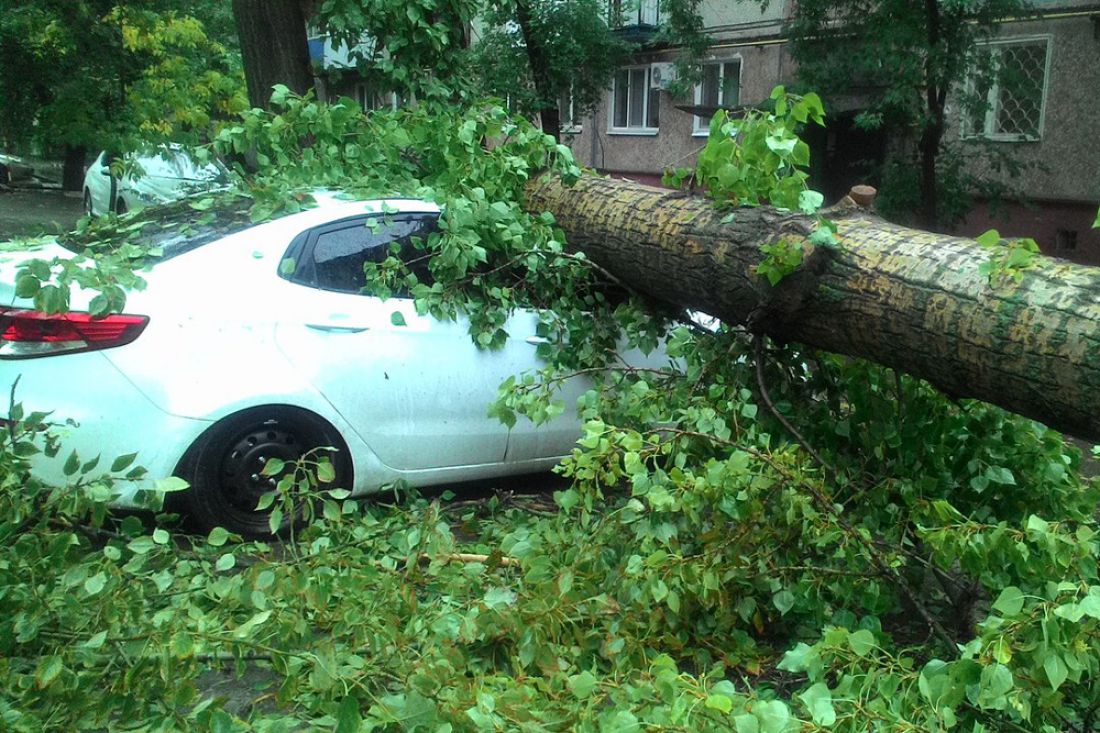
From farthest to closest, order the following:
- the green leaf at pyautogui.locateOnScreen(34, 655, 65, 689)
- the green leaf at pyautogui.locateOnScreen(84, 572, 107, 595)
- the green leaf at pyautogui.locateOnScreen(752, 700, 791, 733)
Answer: the green leaf at pyautogui.locateOnScreen(84, 572, 107, 595)
the green leaf at pyautogui.locateOnScreen(34, 655, 65, 689)
the green leaf at pyautogui.locateOnScreen(752, 700, 791, 733)

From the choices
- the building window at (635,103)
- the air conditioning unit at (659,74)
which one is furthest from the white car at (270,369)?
the building window at (635,103)

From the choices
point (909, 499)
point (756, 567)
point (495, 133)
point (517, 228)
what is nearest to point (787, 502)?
point (756, 567)

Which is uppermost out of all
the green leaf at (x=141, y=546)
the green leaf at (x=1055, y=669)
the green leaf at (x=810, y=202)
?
the green leaf at (x=810, y=202)

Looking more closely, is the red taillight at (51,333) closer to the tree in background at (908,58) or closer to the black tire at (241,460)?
the black tire at (241,460)

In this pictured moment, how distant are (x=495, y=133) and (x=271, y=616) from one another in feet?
10.4

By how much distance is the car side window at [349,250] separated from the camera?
471 centimetres

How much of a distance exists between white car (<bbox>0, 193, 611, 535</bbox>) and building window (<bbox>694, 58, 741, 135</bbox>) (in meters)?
14.9

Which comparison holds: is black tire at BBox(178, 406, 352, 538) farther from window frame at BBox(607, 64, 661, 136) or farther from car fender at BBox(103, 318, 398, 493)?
window frame at BBox(607, 64, 661, 136)

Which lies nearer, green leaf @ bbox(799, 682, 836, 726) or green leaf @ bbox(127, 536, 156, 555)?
green leaf @ bbox(799, 682, 836, 726)

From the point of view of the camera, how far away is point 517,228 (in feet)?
16.4

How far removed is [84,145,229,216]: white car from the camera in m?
5.89

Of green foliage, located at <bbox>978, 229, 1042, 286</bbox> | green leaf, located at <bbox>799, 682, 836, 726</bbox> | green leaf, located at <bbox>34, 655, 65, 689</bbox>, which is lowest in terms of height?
green leaf, located at <bbox>34, 655, 65, 689</bbox>

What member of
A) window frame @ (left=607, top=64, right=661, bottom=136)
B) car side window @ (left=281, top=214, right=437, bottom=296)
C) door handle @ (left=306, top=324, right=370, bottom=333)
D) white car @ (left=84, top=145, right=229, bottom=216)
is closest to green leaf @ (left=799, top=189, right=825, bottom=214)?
car side window @ (left=281, top=214, right=437, bottom=296)

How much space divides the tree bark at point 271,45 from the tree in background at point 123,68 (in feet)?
16.4
